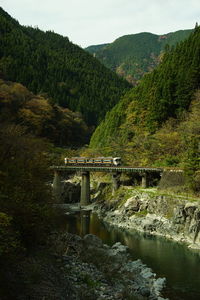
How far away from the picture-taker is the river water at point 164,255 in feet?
47.2

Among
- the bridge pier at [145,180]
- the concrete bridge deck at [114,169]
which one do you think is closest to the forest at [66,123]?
the concrete bridge deck at [114,169]

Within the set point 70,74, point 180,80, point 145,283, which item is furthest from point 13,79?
point 145,283

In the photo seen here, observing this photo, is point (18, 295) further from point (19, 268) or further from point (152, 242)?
point (152, 242)

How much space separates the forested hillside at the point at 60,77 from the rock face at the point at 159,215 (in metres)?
62.4

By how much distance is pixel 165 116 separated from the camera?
46062 mm

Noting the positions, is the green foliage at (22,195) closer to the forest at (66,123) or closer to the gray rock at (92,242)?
the forest at (66,123)

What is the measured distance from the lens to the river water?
14383 mm

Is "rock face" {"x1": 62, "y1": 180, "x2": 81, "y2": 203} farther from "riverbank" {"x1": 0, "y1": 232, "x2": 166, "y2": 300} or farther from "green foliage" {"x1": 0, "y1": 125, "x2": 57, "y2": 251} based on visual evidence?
"green foliage" {"x1": 0, "y1": 125, "x2": 57, "y2": 251}

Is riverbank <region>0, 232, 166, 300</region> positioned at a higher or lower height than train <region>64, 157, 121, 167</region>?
lower

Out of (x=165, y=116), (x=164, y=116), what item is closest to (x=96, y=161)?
(x=164, y=116)

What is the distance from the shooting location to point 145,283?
14.5m

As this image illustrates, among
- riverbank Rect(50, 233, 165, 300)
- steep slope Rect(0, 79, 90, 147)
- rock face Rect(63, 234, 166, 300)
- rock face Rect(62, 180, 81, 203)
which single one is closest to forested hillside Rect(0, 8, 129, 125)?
steep slope Rect(0, 79, 90, 147)

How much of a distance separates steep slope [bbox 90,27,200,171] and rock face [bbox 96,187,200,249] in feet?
25.6

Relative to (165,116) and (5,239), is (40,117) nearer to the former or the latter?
(165,116)
